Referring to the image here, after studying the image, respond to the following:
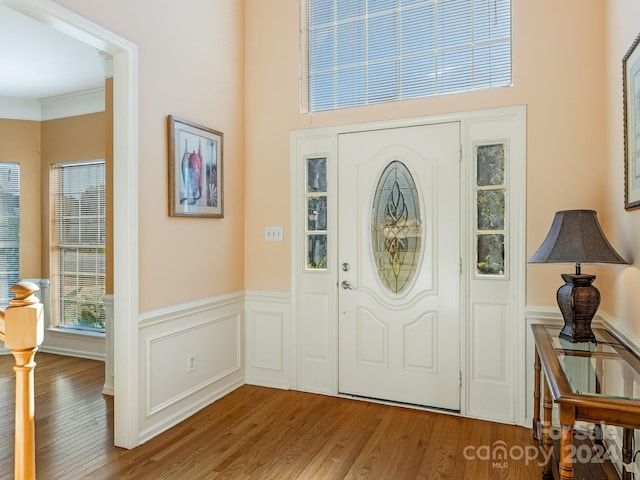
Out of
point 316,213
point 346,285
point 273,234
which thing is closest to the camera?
point 346,285

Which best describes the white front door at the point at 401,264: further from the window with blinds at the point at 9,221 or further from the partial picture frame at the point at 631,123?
the window with blinds at the point at 9,221

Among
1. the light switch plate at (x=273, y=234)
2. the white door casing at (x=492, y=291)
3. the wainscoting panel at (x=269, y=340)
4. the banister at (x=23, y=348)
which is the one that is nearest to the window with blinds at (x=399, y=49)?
the white door casing at (x=492, y=291)

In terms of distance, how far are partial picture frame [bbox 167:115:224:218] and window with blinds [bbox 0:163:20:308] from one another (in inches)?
122

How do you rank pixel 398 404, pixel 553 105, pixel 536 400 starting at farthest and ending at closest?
1. pixel 398 404
2. pixel 553 105
3. pixel 536 400

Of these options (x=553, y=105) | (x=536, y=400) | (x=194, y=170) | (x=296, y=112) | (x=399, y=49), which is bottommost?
(x=536, y=400)

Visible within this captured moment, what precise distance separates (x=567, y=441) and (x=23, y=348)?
170 centimetres

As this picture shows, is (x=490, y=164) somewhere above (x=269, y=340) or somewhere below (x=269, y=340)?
above

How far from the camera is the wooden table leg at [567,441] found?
4.66ft

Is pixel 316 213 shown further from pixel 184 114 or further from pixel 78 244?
pixel 78 244

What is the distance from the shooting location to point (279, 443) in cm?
256

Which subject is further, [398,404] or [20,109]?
[20,109]

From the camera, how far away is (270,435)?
8.73ft

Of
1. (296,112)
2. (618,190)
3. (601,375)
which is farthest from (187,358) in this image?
(618,190)

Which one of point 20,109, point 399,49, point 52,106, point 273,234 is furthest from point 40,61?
point 399,49
